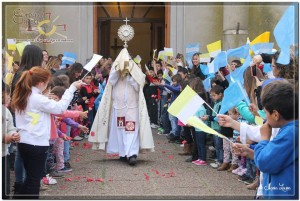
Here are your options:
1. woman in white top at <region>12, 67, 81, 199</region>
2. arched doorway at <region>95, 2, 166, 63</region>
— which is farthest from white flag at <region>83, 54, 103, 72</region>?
arched doorway at <region>95, 2, 166, 63</region>

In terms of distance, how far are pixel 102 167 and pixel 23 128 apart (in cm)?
302

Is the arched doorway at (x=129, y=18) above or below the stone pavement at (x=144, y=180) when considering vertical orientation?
above

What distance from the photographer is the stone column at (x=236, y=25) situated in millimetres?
14266

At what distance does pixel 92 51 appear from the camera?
48.9 feet

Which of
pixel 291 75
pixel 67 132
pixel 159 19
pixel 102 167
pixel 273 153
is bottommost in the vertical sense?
pixel 102 167

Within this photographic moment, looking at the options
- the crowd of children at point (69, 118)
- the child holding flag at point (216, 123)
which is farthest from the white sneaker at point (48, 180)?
the child holding flag at point (216, 123)

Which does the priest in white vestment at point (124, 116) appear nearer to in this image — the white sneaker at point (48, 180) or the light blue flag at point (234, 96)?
the white sneaker at point (48, 180)

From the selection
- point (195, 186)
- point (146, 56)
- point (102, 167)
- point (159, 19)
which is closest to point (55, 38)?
point (159, 19)

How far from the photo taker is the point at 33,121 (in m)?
5.04

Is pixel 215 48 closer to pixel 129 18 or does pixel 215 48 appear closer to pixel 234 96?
pixel 234 96

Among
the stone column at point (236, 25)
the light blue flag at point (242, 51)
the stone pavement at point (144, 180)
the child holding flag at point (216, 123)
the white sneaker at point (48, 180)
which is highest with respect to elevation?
the stone column at point (236, 25)

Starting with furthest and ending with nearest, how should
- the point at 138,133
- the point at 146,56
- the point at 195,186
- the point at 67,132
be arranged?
the point at 146,56
the point at 138,133
the point at 67,132
the point at 195,186

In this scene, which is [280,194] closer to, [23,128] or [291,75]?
[291,75]

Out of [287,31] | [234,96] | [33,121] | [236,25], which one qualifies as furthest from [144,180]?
[236,25]
